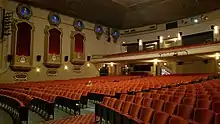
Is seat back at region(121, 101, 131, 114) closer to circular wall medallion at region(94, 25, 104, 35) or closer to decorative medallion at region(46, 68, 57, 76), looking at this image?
decorative medallion at region(46, 68, 57, 76)

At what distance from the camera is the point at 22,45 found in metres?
7.41

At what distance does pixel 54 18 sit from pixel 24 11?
1337mm

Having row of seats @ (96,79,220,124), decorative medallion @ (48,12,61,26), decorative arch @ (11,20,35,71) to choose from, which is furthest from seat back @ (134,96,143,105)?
decorative medallion @ (48,12,61,26)

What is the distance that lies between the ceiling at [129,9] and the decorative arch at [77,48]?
867mm

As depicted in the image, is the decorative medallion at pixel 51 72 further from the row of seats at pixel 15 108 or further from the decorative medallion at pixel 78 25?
the row of seats at pixel 15 108

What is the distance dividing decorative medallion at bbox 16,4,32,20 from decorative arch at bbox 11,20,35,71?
187mm

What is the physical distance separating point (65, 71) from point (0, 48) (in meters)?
2.81

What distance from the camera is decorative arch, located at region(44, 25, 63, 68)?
320 inches

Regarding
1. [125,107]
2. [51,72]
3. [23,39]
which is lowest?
[125,107]

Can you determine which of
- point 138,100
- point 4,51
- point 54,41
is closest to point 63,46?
point 54,41

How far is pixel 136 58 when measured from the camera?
894cm

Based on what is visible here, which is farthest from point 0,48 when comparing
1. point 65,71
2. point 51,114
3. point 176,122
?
point 176,122

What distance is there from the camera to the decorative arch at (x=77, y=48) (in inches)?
361

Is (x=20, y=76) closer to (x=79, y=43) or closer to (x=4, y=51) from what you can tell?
(x=4, y=51)
